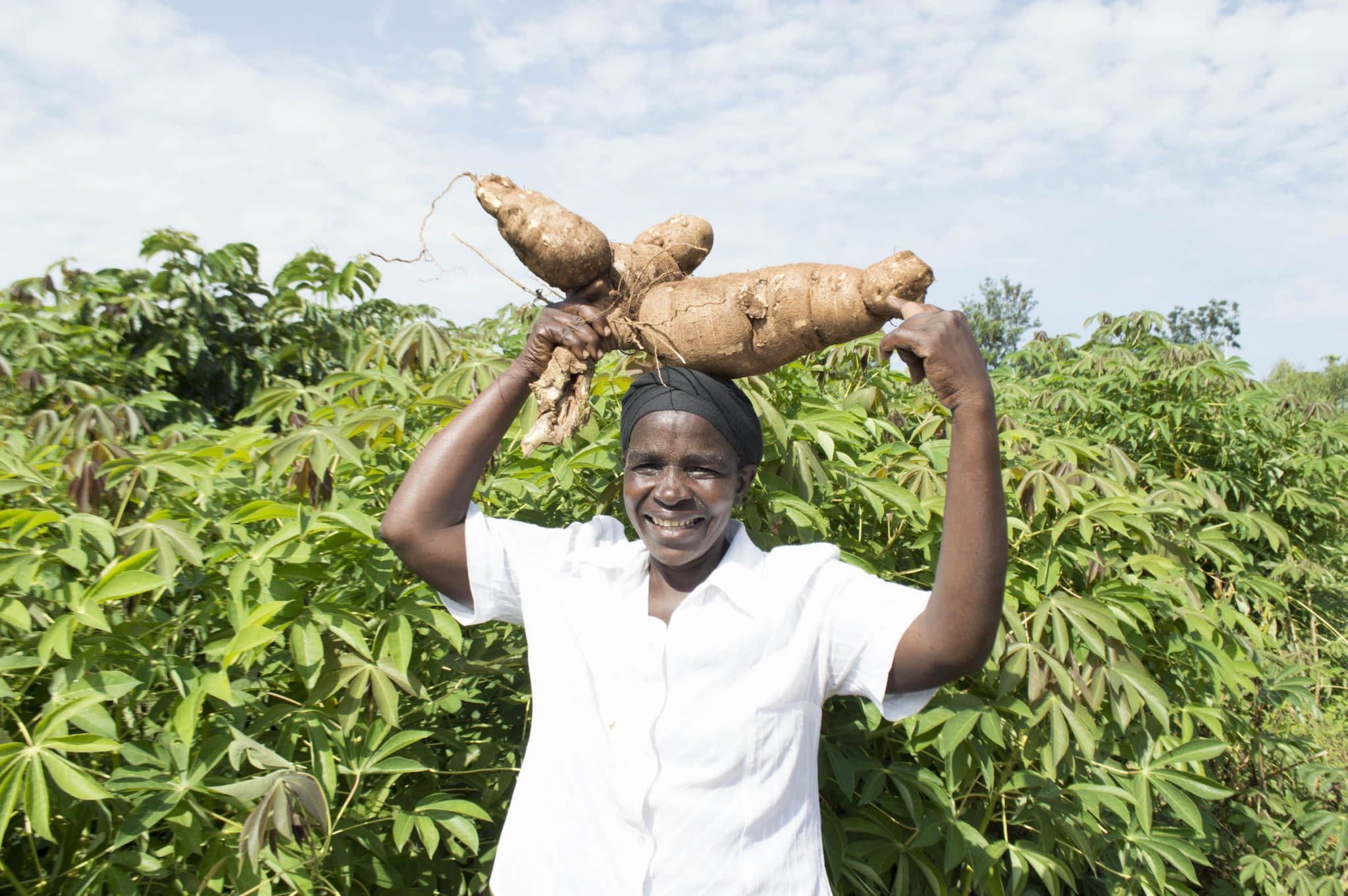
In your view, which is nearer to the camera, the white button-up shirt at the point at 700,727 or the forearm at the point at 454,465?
the white button-up shirt at the point at 700,727

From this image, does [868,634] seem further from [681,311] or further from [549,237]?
[549,237]

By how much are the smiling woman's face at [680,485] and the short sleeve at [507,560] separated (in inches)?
5.6

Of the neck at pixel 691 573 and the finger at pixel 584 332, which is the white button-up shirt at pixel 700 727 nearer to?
the neck at pixel 691 573

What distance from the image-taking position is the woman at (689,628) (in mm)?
1148

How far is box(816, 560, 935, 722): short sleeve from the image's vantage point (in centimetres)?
120

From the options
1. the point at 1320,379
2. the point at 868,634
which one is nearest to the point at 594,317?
the point at 868,634

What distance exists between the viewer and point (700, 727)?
1189 mm

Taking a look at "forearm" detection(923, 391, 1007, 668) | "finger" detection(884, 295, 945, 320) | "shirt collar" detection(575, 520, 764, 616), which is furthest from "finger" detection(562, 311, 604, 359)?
"forearm" detection(923, 391, 1007, 668)

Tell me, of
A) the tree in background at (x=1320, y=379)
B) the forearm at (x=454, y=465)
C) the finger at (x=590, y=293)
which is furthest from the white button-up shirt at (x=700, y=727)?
the tree in background at (x=1320, y=379)

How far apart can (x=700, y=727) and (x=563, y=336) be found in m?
0.65

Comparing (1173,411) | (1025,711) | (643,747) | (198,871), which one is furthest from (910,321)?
(1173,411)

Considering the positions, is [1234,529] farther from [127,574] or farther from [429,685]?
[127,574]

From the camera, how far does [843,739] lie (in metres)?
1.86

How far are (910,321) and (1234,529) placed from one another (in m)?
3.07
